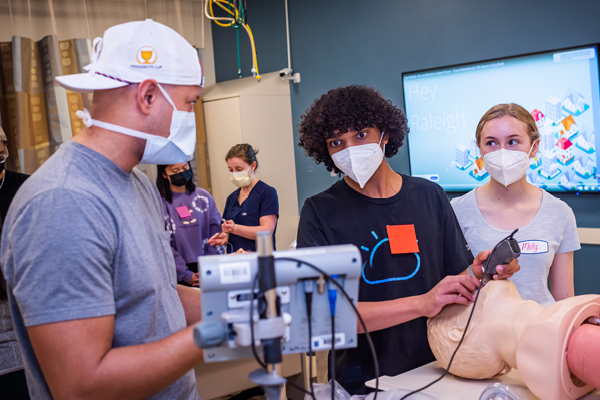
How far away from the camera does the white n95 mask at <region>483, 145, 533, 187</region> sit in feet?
6.29

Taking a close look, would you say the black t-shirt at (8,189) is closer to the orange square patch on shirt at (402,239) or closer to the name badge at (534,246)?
the orange square patch on shirt at (402,239)

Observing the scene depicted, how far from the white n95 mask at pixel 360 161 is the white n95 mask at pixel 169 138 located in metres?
0.54

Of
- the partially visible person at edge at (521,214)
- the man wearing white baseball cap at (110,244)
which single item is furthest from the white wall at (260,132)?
the man wearing white baseball cap at (110,244)

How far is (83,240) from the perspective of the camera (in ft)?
2.82

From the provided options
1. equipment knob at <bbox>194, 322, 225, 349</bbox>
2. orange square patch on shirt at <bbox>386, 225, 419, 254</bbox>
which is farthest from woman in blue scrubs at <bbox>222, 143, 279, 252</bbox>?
equipment knob at <bbox>194, 322, 225, 349</bbox>

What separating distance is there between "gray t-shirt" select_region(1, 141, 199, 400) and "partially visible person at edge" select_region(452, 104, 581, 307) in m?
1.31

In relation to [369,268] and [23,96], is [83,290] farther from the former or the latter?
[23,96]

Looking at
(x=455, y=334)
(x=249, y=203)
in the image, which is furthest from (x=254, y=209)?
(x=455, y=334)

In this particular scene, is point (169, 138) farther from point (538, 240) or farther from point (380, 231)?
point (538, 240)

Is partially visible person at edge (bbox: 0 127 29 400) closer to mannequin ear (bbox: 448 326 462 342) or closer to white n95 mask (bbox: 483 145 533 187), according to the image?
mannequin ear (bbox: 448 326 462 342)

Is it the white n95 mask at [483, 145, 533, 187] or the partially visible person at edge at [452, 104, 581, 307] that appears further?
the white n95 mask at [483, 145, 533, 187]

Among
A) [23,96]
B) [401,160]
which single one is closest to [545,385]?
[401,160]

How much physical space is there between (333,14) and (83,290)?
370cm

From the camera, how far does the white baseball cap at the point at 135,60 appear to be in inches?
39.9
